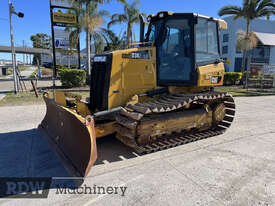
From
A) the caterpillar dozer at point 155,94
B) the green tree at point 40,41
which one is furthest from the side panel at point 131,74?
the green tree at point 40,41

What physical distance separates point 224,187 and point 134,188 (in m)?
1.40

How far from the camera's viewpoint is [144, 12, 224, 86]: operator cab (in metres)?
5.02

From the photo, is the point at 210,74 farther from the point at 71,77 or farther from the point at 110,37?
the point at 110,37

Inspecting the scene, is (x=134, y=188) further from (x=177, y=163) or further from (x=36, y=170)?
(x=36, y=170)

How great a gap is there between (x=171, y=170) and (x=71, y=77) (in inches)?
533

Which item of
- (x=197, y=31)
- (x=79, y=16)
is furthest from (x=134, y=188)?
(x=79, y=16)

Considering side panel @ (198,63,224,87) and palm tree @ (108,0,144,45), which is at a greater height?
palm tree @ (108,0,144,45)

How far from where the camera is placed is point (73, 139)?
13.3 ft

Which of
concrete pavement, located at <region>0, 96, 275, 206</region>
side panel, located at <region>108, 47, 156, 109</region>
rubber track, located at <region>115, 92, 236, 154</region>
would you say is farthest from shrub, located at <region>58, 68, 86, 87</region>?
rubber track, located at <region>115, 92, 236, 154</region>

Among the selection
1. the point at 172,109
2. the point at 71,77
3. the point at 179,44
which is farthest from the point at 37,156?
the point at 71,77

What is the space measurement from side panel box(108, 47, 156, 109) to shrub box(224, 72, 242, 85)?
1743 cm

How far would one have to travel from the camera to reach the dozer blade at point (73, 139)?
3502 mm

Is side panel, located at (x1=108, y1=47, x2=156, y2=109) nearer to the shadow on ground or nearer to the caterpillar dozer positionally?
the caterpillar dozer

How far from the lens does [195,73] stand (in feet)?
16.8
